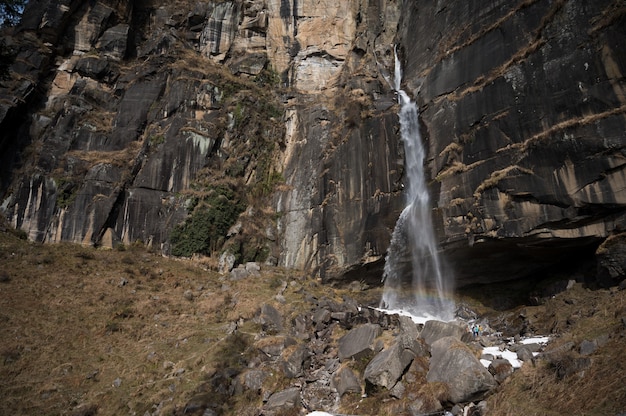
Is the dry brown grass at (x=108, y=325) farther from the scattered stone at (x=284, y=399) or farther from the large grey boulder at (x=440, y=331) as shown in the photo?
the large grey boulder at (x=440, y=331)

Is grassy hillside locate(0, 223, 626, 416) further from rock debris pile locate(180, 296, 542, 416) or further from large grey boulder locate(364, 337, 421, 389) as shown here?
large grey boulder locate(364, 337, 421, 389)

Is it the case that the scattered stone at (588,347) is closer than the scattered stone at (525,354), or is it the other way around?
the scattered stone at (588,347)

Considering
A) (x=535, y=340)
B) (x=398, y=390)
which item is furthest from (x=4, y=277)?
(x=535, y=340)

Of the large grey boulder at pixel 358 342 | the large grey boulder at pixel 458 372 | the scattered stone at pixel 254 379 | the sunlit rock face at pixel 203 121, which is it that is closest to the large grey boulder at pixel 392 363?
the large grey boulder at pixel 458 372

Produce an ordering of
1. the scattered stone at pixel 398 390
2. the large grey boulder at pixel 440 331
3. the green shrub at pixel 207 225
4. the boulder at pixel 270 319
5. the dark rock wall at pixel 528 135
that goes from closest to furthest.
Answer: the scattered stone at pixel 398 390 → the large grey boulder at pixel 440 331 → the dark rock wall at pixel 528 135 → the boulder at pixel 270 319 → the green shrub at pixel 207 225

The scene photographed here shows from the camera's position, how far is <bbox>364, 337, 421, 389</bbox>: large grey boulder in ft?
36.6

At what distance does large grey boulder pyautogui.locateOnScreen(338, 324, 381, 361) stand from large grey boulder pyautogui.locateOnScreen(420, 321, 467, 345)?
70.1 inches

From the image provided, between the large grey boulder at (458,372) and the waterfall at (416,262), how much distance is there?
10046 mm

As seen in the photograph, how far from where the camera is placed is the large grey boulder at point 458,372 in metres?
→ 9.83

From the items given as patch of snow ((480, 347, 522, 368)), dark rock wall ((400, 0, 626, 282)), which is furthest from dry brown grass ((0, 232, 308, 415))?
dark rock wall ((400, 0, 626, 282))

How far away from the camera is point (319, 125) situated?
30391 mm

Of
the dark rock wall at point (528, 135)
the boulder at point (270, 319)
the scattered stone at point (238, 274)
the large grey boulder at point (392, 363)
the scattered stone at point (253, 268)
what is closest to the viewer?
the large grey boulder at point (392, 363)

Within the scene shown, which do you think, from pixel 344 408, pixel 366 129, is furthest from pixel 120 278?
pixel 366 129

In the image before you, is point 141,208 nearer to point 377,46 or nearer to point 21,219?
point 21,219
